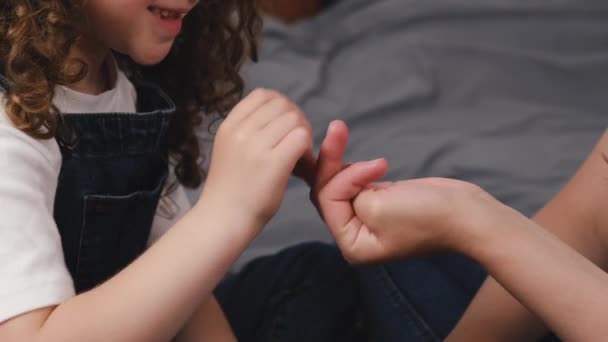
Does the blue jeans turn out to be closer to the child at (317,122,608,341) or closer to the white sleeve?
the child at (317,122,608,341)

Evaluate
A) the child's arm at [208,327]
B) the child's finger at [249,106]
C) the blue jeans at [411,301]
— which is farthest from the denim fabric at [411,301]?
the child's finger at [249,106]

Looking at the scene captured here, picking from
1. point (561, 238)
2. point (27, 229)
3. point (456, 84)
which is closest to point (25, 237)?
point (27, 229)

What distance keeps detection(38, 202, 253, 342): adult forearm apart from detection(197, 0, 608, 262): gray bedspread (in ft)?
1.64

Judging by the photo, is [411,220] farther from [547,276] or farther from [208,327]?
[208,327]

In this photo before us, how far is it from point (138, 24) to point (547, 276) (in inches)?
16.0

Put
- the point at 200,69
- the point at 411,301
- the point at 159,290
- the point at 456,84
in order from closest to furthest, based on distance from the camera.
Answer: the point at 159,290 < the point at 411,301 < the point at 200,69 < the point at 456,84

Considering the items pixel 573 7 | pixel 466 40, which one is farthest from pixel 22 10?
pixel 573 7

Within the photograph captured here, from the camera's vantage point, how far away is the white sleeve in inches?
27.0

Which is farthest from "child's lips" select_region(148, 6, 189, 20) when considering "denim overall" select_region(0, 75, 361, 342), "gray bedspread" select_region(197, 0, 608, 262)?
"gray bedspread" select_region(197, 0, 608, 262)

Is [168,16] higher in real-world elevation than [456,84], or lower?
higher

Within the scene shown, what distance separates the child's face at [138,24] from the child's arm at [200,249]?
0.12 metres

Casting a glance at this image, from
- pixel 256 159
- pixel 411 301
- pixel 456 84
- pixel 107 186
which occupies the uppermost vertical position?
pixel 256 159

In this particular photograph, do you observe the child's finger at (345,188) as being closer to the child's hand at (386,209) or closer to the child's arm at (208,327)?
the child's hand at (386,209)

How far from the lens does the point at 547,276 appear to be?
71cm
